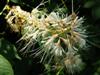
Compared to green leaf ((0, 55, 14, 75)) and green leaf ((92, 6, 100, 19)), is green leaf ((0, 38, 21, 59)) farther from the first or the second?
green leaf ((92, 6, 100, 19))

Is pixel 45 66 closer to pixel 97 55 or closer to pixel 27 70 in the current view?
pixel 27 70

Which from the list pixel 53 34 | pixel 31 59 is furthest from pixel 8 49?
pixel 53 34

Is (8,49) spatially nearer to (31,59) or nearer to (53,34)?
(31,59)

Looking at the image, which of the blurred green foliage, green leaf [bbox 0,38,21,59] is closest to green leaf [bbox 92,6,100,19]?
the blurred green foliage

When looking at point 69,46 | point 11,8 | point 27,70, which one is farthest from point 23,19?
point 27,70

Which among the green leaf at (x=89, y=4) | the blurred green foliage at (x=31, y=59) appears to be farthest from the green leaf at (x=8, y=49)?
the green leaf at (x=89, y=4)

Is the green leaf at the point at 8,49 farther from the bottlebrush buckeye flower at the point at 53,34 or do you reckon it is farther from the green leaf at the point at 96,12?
the green leaf at the point at 96,12
